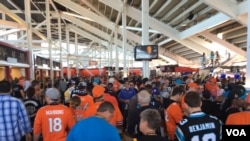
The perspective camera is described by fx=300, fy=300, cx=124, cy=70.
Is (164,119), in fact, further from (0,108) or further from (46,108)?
(0,108)

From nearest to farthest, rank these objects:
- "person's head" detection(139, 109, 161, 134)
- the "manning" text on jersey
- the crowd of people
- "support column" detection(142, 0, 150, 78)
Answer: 1. the crowd of people
2. "person's head" detection(139, 109, 161, 134)
3. the "manning" text on jersey
4. "support column" detection(142, 0, 150, 78)

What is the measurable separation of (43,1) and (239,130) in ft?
83.3

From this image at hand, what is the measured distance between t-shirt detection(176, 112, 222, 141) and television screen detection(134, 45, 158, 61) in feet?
30.9

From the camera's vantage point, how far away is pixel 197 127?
2818 millimetres

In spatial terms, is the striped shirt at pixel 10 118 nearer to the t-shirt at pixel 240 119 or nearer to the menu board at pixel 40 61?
the t-shirt at pixel 240 119

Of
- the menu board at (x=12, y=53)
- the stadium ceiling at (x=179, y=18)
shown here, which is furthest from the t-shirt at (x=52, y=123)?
→ the menu board at (x=12, y=53)

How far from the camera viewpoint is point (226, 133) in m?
2.69

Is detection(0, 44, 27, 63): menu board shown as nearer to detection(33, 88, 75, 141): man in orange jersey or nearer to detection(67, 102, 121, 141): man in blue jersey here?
detection(33, 88, 75, 141): man in orange jersey

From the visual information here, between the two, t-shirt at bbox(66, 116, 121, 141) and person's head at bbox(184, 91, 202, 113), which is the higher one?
person's head at bbox(184, 91, 202, 113)

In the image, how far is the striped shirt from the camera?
3.93 meters

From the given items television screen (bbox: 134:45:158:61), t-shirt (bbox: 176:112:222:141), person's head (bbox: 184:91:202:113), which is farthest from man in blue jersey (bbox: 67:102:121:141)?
television screen (bbox: 134:45:158:61)

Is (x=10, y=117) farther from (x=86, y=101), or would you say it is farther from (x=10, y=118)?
(x=86, y=101)

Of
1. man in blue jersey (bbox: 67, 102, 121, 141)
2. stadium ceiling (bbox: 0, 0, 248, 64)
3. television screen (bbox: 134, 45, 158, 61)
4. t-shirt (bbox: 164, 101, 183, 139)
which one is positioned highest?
stadium ceiling (bbox: 0, 0, 248, 64)

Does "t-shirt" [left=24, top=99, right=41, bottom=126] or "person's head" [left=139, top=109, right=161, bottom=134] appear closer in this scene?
"person's head" [left=139, top=109, right=161, bottom=134]
